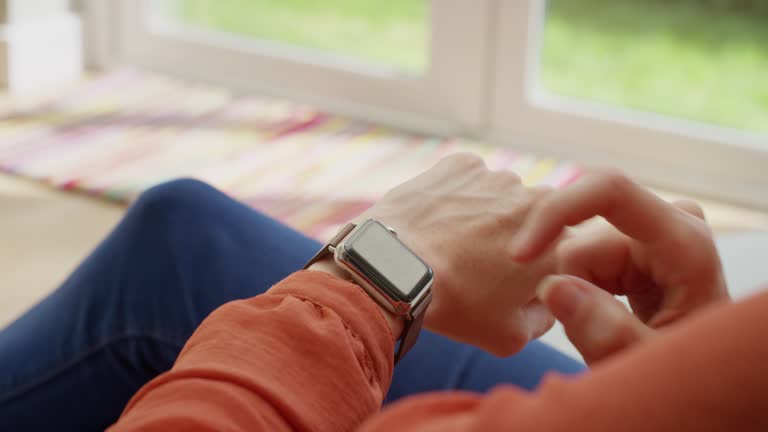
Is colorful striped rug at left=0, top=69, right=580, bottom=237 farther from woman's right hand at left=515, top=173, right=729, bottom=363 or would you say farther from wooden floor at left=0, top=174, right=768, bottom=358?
woman's right hand at left=515, top=173, right=729, bottom=363

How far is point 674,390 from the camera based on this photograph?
0.33m

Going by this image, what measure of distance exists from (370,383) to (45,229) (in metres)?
1.58

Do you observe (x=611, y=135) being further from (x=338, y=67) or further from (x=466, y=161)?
(x=466, y=161)

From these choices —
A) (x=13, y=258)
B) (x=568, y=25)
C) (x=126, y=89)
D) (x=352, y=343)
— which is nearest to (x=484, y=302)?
(x=352, y=343)

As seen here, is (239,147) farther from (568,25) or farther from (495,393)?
(495,393)

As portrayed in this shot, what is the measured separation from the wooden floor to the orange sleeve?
1.61m

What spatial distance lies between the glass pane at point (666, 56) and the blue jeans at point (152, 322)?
1.48 meters

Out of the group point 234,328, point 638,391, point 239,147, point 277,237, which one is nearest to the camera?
point 638,391

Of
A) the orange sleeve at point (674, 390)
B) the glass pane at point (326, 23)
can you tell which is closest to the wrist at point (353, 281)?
the orange sleeve at point (674, 390)

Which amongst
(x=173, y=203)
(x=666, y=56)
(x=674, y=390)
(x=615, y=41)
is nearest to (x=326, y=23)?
(x=615, y=41)

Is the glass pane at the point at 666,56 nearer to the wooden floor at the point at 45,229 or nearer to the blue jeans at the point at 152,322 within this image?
the wooden floor at the point at 45,229

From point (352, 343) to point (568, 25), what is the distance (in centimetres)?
223

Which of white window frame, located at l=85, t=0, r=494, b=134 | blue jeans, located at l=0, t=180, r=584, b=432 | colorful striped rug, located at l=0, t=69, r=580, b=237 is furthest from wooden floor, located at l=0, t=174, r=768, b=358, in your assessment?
blue jeans, located at l=0, t=180, r=584, b=432

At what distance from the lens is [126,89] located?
288 centimetres
